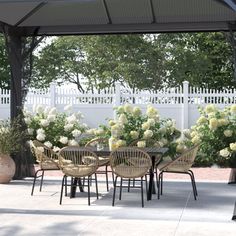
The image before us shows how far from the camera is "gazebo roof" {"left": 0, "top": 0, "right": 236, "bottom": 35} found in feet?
26.9

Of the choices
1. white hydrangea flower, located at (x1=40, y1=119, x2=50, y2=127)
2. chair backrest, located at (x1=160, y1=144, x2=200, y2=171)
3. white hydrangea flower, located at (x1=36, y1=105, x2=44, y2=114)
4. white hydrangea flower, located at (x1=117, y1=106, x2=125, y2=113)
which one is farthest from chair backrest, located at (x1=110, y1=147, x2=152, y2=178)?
white hydrangea flower, located at (x1=36, y1=105, x2=44, y2=114)

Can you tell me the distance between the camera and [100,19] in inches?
346

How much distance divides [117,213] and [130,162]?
83 centimetres

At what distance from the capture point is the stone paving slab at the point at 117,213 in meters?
5.29

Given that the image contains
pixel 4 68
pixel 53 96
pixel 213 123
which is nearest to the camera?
pixel 213 123

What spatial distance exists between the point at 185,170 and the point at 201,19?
2.50m

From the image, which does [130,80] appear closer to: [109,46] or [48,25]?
[109,46]

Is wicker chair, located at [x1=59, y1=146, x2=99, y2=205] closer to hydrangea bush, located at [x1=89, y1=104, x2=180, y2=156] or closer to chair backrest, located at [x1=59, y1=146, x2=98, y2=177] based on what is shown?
chair backrest, located at [x1=59, y1=146, x2=98, y2=177]

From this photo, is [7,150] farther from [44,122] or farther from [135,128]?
[135,128]

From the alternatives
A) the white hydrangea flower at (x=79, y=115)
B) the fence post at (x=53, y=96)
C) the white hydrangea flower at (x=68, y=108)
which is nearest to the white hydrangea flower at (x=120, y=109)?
the white hydrangea flower at (x=79, y=115)

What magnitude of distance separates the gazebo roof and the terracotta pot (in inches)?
88.4

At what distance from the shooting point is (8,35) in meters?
9.30

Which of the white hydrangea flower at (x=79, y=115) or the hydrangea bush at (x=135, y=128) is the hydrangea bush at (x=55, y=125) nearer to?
the white hydrangea flower at (x=79, y=115)

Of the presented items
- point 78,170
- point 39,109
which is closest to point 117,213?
point 78,170
